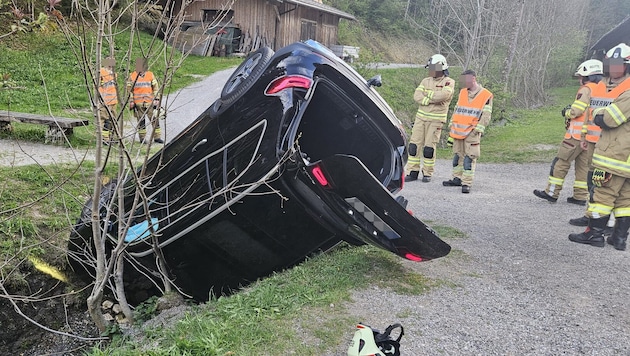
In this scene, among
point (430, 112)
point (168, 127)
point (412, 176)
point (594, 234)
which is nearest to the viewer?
point (594, 234)

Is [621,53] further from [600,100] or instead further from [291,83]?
[291,83]

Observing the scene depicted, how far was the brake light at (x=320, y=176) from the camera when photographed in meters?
2.84

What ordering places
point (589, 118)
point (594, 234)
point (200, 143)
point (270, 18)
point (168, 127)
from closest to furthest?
1. point (200, 143)
2. point (594, 234)
3. point (589, 118)
4. point (168, 127)
5. point (270, 18)

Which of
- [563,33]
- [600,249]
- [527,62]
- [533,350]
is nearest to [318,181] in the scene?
[533,350]

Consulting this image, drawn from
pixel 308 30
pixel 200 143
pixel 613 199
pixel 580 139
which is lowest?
pixel 613 199

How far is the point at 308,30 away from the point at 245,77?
82.9ft

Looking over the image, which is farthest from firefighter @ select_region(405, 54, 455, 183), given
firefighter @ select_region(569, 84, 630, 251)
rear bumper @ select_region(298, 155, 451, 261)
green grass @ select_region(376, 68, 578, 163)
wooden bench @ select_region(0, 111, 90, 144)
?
wooden bench @ select_region(0, 111, 90, 144)

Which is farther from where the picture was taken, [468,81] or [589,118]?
[468,81]

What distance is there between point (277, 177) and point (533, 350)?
173 cm

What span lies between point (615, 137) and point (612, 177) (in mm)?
370

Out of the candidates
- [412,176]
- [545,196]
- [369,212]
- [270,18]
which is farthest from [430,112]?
[270,18]

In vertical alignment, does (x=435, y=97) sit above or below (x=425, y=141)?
above

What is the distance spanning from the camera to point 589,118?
553 centimetres

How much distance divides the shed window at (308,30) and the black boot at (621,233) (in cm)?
2343
